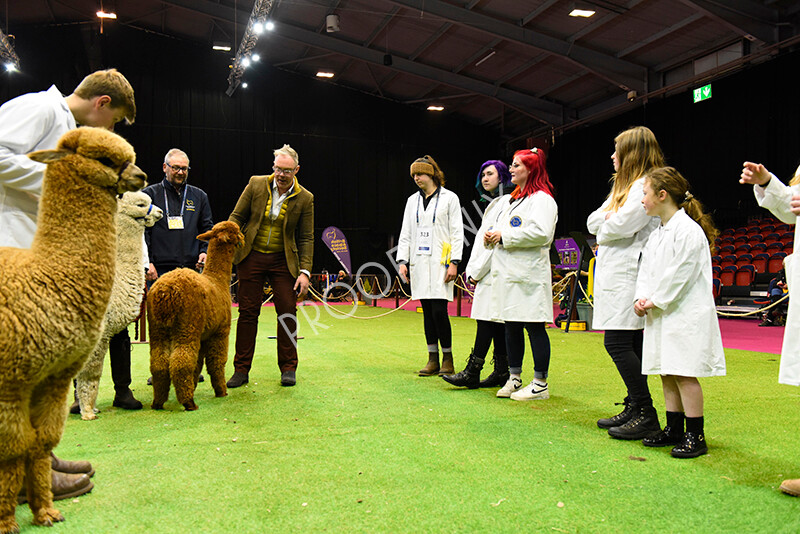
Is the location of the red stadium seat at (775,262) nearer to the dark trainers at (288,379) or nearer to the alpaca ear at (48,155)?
the dark trainers at (288,379)

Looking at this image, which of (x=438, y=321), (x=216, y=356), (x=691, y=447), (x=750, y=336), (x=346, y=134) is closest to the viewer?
(x=691, y=447)

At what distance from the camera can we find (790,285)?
2.06 metres

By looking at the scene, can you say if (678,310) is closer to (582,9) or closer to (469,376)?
(469,376)

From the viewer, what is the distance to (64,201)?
5.38 ft

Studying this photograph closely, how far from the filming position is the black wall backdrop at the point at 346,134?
13.0 m

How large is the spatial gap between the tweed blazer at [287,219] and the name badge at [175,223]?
35 centimetres

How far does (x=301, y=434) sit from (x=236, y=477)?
2.09ft

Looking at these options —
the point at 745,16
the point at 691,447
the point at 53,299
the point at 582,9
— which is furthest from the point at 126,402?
the point at 745,16

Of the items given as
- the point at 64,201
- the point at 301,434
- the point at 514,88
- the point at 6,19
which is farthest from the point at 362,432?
the point at 6,19

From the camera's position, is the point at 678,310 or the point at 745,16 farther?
the point at 745,16

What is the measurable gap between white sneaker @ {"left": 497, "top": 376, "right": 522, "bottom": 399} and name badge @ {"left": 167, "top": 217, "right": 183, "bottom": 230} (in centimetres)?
255

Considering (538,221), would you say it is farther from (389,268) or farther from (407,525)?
(389,268)

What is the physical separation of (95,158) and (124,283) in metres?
1.66

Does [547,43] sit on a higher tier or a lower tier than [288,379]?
higher
